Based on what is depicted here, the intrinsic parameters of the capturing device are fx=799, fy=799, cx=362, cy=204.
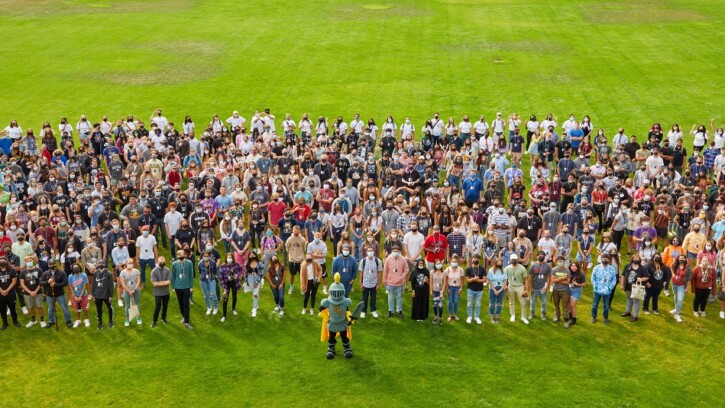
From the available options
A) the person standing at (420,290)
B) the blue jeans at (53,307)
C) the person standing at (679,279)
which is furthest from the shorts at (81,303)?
the person standing at (679,279)

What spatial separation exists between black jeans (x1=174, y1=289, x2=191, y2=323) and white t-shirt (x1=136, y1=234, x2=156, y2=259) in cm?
190

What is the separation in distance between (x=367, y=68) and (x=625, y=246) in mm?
23069

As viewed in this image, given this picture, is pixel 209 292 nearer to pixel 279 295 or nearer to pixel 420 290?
pixel 279 295

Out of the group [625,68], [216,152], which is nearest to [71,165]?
[216,152]

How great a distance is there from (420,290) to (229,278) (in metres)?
4.34

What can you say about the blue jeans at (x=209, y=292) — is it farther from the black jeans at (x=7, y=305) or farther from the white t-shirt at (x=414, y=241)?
the white t-shirt at (x=414, y=241)

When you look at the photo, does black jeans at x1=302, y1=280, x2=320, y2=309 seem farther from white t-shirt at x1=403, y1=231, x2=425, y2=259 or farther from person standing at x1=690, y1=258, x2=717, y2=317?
person standing at x1=690, y1=258, x2=717, y2=317

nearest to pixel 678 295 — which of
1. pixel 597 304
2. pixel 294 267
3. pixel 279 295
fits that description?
pixel 597 304

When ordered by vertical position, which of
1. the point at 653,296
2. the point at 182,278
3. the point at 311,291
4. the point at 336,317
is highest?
the point at 182,278

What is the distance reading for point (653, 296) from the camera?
18.3 metres

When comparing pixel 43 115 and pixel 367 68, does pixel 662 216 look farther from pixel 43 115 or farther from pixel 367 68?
pixel 43 115

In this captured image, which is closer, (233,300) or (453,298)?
(453,298)

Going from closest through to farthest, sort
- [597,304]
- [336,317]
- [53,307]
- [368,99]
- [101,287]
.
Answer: [336,317] → [101,287] → [53,307] → [597,304] → [368,99]

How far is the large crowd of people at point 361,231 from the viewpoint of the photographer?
59.0 feet
